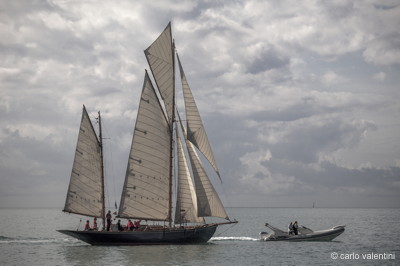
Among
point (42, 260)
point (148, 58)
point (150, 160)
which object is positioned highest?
point (148, 58)

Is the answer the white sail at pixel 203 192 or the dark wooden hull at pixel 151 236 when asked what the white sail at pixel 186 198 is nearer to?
the white sail at pixel 203 192

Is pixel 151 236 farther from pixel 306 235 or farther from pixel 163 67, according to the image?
pixel 306 235

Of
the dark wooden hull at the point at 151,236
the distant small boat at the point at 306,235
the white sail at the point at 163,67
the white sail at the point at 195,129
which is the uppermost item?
the white sail at the point at 163,67

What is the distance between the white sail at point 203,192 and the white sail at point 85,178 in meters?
11.0

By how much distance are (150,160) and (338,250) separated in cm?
2193

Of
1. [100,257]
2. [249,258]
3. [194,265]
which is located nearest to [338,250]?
[249,258]

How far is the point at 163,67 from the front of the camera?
55.4m

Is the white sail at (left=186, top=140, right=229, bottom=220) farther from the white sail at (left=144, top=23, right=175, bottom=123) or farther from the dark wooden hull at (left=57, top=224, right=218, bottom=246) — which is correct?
the white sail at (left=144, top=23, right=175, bottom=123)

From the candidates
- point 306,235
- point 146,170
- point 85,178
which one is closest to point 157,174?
point 146,170

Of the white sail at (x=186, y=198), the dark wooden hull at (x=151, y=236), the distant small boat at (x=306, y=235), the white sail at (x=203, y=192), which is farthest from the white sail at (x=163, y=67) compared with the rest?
the distant small boat at (x=306, y=235)

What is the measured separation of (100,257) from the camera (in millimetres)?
47031

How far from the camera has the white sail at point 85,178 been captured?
5406 cm

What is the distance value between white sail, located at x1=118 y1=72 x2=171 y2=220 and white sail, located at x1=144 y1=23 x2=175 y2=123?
176 centimetres

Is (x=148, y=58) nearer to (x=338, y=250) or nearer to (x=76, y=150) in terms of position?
(x=76, y=150)
